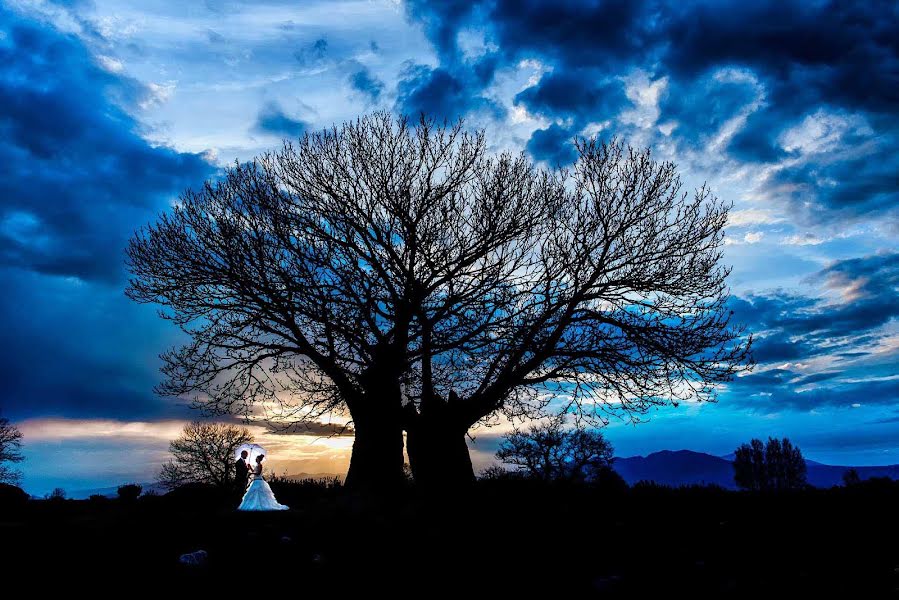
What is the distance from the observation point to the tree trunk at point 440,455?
1759 centimetres

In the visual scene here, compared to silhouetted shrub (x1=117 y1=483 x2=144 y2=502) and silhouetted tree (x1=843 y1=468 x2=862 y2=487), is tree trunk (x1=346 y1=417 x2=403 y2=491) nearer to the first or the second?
silhouetted shrub (x1=117 y1=483 x2=144 y2=502)

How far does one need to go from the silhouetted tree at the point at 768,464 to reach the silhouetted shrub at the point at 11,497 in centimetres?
9463

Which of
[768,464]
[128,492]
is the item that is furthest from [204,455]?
[768,464]

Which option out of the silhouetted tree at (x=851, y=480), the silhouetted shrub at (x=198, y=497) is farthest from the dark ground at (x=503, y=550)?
the silhouetted shrub at (x=198, y=497)

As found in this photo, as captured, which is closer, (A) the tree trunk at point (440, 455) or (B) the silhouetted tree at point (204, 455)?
(A) the tree trunk at point (440, 455)

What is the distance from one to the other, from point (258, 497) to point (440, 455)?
5499 mm

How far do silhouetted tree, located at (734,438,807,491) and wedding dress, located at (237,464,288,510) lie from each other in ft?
301

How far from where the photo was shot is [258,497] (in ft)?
48.6

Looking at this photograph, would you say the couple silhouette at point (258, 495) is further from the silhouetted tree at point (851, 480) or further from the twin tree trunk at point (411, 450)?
the silhouetted tree at point (851, 480)

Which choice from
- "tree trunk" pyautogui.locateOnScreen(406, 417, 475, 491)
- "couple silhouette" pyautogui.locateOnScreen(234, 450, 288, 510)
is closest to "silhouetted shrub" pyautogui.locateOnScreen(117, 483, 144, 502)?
"couple silhouette" pyautogui.locateOnScreen(234, 450, 288, 510)

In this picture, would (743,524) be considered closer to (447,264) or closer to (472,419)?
(472,419)

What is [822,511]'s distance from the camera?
408 inches

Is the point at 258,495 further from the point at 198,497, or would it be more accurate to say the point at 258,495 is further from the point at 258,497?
the point at 198,497

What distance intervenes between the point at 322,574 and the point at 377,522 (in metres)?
3.33
